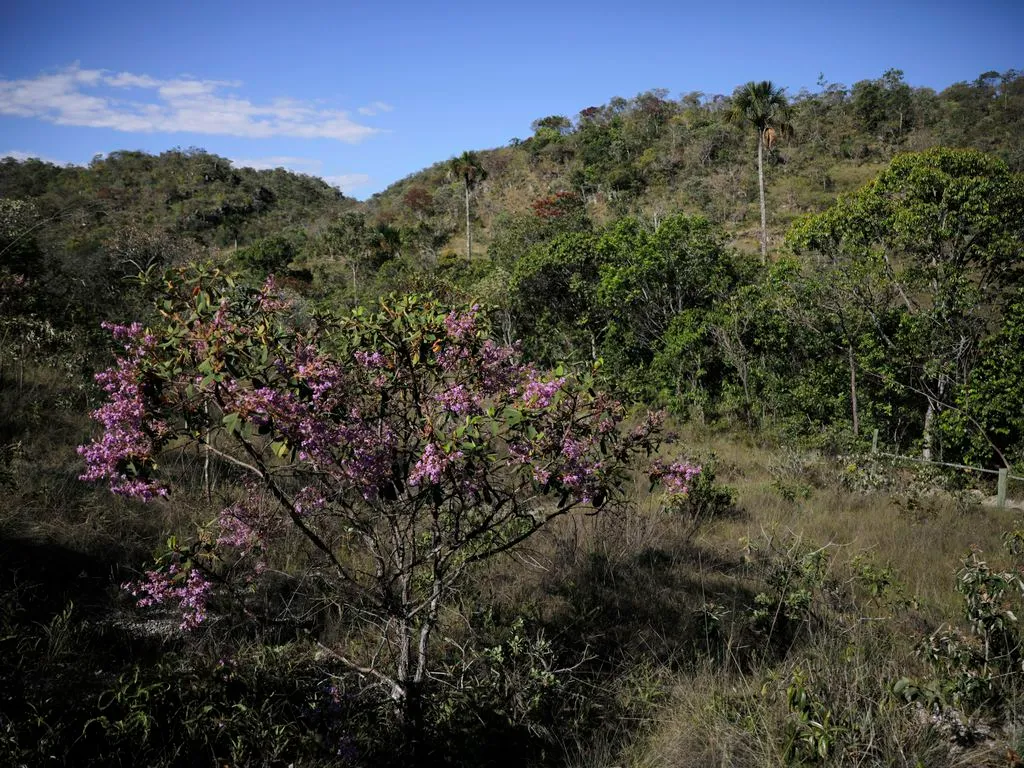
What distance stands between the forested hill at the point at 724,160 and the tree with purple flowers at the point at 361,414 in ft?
80.1

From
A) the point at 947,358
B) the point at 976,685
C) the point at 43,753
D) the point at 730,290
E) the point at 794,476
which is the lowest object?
the point at 794,476

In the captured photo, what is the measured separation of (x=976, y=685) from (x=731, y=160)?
44893mm

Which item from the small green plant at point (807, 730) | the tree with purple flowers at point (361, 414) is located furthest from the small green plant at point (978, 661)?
the tree with purple flowers at point (361, 414)

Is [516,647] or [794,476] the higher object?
[516,647]

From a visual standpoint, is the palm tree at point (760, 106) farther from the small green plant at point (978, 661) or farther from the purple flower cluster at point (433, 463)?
the purple flower cluster at point (433, 463)

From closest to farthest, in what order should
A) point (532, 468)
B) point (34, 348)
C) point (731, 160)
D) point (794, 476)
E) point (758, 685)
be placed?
point (532, 468) → point (758, 685) → point (34, 348) → point (794, 476) → point (731, 160)

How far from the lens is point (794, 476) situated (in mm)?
10492

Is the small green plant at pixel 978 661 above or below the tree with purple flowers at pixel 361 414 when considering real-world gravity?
below

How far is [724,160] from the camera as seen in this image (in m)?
43.2

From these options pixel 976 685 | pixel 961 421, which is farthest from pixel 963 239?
pixel 976 685

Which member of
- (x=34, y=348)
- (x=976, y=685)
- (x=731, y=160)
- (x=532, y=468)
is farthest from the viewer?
(x=731, y=160)

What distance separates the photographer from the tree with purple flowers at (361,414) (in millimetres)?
2566

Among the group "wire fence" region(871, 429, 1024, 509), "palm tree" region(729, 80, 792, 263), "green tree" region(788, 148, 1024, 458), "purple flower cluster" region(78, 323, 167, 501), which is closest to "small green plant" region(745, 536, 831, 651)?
"purple flower cluster" region(78, 323, 167, 501)

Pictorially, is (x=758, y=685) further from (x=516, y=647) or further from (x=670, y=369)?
(x=670, y=369)
